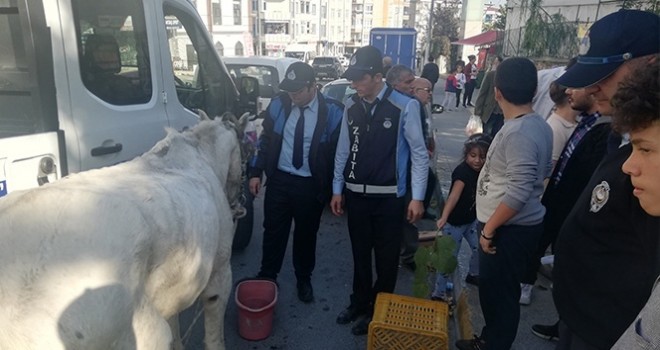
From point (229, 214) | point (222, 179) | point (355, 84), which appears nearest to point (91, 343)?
point (229, 214)

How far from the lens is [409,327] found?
2.83 meters

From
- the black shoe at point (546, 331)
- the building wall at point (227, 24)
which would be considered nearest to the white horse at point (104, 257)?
the black shoe at point (546, 331)

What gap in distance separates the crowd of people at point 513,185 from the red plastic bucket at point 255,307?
0.41 metres

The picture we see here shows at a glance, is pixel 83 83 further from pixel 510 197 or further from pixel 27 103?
pixel 510 197

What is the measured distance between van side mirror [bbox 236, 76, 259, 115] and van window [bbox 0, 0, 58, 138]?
1.96 meters

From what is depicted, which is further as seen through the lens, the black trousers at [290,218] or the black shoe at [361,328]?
the black trousers at [290,218]

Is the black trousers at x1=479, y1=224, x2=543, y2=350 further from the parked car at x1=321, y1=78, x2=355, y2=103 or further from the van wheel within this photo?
the parked car at x1=321, y1=78, x2=355, y2=103

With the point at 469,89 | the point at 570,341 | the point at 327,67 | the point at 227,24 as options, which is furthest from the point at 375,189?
the point at 227,24

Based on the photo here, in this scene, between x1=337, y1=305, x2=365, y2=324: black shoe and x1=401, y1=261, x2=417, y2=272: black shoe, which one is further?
x1=401, y1=261, x2=417, y2=272: black shoe

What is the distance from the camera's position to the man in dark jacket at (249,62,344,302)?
3553 millimetres

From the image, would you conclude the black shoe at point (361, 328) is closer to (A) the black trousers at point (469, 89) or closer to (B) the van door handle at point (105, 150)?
(B) the van door handle at point (105, 150)

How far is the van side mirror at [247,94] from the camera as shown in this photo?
4.41m

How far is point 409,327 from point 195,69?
9.33 ft

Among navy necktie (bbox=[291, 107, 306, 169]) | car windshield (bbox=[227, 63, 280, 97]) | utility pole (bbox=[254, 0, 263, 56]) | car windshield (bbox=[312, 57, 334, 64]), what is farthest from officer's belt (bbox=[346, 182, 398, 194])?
utility pole (bbox=[254, 0, 263, 56])
